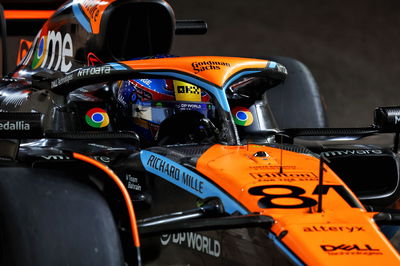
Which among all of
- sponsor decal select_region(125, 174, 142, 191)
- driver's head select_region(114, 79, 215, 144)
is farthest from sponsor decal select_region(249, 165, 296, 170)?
driver's head select_region(114, 79, 215, 144)

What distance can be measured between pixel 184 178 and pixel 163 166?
114mm

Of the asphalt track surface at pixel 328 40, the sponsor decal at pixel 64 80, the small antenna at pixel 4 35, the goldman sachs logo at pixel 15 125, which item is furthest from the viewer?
the asphalt track surface at pixel 328 40

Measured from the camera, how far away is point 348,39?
6.98 meters

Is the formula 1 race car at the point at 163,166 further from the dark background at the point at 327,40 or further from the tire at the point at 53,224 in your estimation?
the dark background at the point at 327,40

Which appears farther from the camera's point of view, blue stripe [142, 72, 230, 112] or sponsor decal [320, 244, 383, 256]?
blue stripe [142, 72, 230, 112]

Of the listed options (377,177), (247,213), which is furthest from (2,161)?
(377,177)

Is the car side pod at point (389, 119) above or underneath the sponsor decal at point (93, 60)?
above

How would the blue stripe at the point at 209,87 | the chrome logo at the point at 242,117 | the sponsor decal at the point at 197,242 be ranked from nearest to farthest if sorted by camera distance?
the sponsor decal at the point at 197,242, the blue stripe at the point at 209,87, the chrome logo at the point at 242,117

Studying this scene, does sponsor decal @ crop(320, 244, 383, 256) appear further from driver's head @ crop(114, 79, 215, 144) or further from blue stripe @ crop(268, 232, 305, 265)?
driver's head @ crop(114, 79, 215, 144)

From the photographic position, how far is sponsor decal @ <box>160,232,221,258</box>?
1885 mm

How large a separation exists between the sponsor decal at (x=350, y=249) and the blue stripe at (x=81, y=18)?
72.5 inches

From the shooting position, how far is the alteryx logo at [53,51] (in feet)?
10.6

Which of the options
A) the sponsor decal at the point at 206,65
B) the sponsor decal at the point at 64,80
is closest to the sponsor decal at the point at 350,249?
the sponsor decal at the point at 206,65

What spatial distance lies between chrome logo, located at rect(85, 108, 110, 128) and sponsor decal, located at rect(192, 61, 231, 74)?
409 mm
